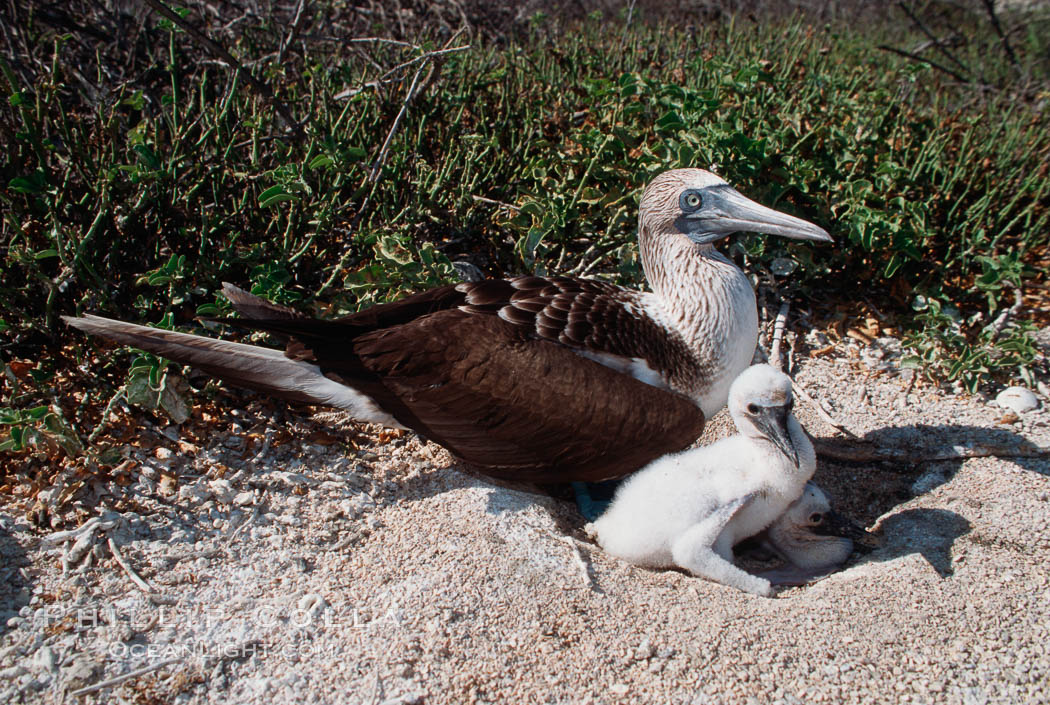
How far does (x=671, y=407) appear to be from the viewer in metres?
2.61

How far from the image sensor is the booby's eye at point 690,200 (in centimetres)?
289

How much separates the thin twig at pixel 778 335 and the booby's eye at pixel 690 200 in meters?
0.91

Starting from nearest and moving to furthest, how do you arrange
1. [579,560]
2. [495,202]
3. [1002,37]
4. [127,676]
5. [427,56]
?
1. [127,676]
2. [579,560]
3. [427,56]
4. [495,202]
5. [1002,37]

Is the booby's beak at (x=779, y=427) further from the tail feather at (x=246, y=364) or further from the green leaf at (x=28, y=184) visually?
the green leaf at (x=28, y=184)

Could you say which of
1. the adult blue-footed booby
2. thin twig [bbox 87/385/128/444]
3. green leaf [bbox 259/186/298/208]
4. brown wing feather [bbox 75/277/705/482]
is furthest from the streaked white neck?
thin twig [bbox 87/385/128/444]

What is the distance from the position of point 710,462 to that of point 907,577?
0.66m

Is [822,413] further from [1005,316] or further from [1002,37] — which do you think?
[1002,37]

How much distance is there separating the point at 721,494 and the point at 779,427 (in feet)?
0.91

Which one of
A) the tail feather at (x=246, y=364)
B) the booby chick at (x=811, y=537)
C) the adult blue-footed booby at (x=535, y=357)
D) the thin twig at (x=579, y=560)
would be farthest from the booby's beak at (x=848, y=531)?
the tail feather at (x=246, y=364)

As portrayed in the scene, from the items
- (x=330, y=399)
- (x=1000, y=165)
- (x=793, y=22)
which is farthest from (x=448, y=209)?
(x=793, y=22)

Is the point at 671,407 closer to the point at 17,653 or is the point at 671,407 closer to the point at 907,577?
the point at 907,577

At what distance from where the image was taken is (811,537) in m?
2.70

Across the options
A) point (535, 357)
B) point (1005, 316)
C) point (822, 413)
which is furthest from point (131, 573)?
point (1005, 316)

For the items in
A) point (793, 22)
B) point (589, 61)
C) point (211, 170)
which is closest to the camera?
point (211, 170)
